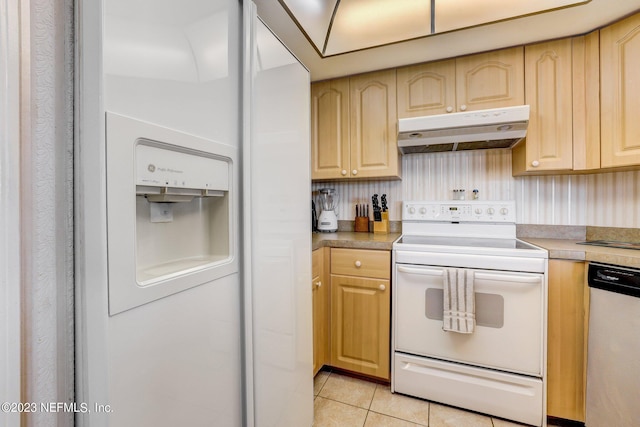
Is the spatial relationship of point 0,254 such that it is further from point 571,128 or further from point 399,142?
point 571,128

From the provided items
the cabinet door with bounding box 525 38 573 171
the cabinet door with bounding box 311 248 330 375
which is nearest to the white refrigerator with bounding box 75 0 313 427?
the cabinet door with bounding box 311 248 330 375

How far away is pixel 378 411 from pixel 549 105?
→ 201 cm

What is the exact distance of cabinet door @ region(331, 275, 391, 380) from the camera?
1668 mm

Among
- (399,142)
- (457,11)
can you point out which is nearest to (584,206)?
(399,142)

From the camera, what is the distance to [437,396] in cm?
155

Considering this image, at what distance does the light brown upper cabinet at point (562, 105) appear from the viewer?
153 cm

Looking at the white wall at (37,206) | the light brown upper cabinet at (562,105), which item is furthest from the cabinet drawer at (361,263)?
the white wall at (37,206)

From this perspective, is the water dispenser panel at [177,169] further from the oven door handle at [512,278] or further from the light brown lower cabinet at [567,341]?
the light brown lower cabinet at [567,341]

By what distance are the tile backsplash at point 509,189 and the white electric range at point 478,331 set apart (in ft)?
1.29

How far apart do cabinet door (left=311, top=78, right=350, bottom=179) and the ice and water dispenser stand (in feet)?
4.53

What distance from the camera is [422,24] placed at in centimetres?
145

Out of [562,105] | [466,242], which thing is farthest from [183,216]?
[562,105]

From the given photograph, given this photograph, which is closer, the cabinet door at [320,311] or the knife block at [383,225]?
the cabinet door at [320,311]

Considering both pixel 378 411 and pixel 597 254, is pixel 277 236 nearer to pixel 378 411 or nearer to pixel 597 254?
pixel 378 411
